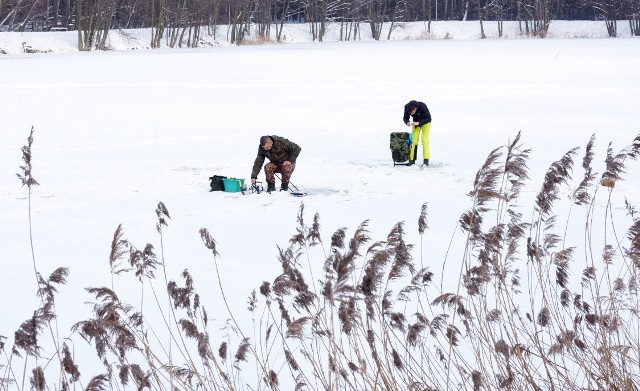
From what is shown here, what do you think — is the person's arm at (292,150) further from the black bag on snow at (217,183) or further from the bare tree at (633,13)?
the bare tree at (633,13)

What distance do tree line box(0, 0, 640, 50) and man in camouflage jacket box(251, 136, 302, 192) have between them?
154 feet

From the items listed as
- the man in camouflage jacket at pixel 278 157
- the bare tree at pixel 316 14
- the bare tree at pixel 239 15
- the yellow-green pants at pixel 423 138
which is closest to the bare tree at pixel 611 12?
the bare tree at pixel 316 14

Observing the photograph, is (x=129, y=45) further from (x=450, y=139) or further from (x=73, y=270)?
(x=73, y=270)

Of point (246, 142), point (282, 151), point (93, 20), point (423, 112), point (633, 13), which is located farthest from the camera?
point (633, 13)

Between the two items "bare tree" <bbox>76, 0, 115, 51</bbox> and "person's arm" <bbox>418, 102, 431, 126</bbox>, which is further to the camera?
"bare tree" <bbox>76, 0, 115, 51</bbox>

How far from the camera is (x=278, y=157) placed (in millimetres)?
13281

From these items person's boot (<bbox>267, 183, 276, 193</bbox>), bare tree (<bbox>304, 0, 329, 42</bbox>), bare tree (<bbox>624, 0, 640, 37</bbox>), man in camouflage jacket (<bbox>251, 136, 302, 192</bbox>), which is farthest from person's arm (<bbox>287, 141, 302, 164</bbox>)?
bare tree (<bbox>624, 0, 640, 37</bbox>)

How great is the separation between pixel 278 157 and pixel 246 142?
709 cm

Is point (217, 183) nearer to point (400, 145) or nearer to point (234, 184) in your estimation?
point (234, 184)

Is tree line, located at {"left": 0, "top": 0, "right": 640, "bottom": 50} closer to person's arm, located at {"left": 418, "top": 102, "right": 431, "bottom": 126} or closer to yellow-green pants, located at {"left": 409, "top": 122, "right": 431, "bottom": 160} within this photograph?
yellow-green pants, located at {"left": 409, "top": 122, "right": 431, "bottom": 160}

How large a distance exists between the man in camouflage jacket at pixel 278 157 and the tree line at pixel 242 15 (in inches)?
1849

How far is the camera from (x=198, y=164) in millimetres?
17141

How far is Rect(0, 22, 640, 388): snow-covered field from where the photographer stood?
35.1 ft

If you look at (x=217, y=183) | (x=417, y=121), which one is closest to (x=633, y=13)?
(x=417, y=121)
